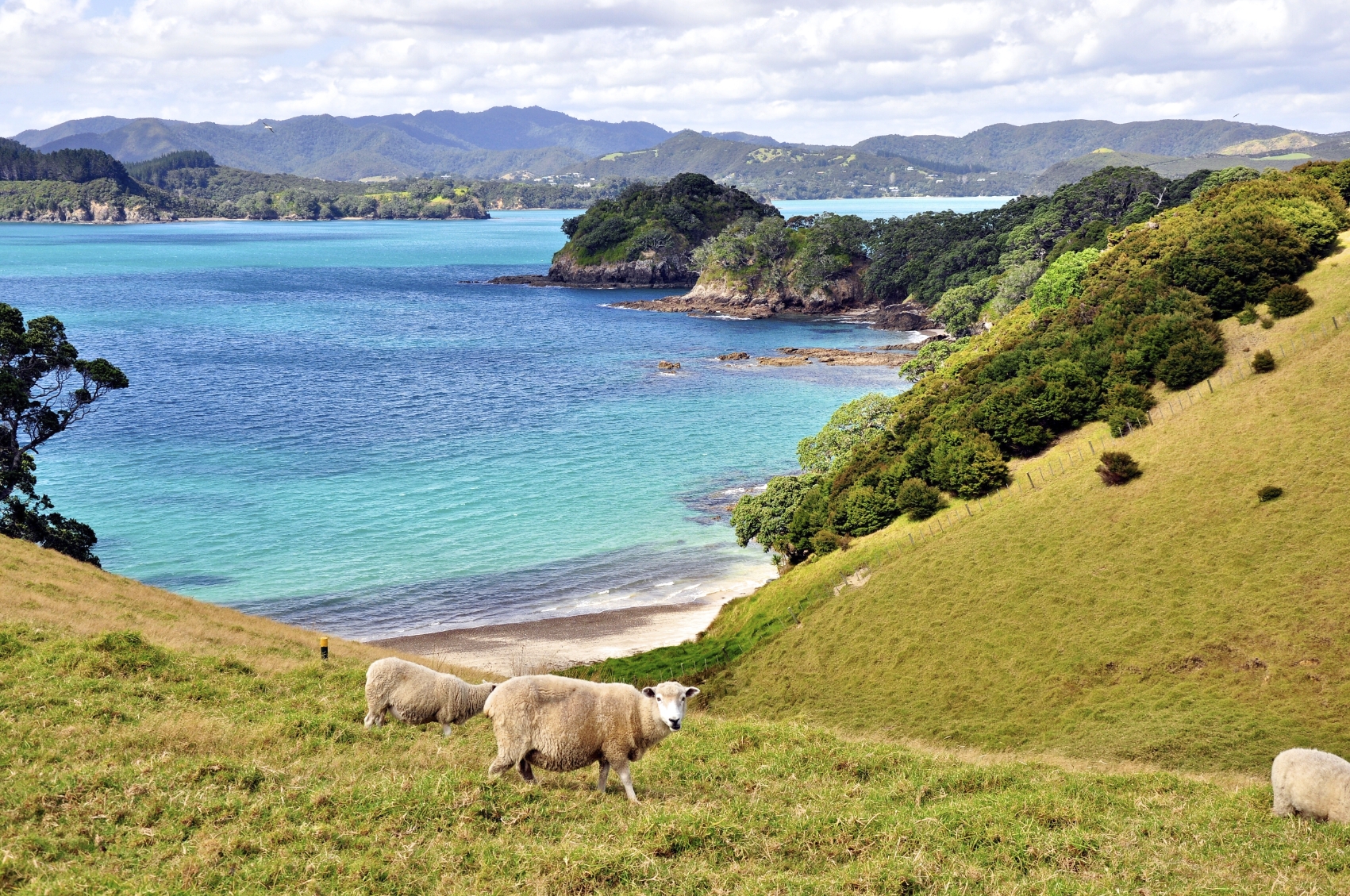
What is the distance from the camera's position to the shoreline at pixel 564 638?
4456 cm

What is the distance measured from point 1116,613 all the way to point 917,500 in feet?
43.9

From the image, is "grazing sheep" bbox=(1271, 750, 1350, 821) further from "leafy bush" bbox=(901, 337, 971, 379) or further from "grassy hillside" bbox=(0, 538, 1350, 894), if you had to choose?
"leafy bush" bbox=(901, 337, 971, 379)

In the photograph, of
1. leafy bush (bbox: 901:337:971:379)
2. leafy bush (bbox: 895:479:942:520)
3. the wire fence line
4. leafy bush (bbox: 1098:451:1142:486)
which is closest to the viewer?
leafy bush (bbox: 1098:451:1142:486)

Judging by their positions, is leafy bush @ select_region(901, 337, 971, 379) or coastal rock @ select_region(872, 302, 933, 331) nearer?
leafy bush @ select_region(901, 337, 971, 379)

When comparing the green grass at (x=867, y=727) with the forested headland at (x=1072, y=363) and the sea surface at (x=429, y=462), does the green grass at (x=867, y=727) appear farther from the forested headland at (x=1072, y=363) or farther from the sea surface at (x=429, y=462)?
the sea surface at (x=429, y=462)

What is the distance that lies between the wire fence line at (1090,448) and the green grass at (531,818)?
2555cm

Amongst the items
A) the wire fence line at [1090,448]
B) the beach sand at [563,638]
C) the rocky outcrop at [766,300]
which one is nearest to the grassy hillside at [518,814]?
the beach sand at [563,638]

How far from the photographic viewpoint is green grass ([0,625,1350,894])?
12820 mm

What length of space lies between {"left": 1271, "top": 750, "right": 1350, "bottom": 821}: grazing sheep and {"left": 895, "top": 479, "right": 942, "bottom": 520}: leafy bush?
28918 millimetres

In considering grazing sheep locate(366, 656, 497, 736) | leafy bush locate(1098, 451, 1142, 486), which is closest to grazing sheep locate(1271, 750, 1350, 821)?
grazing sheep locate(366, 656, 497, 736)

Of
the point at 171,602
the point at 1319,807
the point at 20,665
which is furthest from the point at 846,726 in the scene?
the point at 171,602

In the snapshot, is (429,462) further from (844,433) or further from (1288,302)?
(1288,302)

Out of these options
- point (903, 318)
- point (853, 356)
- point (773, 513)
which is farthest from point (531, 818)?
point (903, 318)

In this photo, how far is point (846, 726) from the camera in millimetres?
31562
